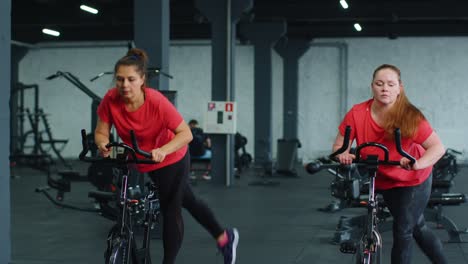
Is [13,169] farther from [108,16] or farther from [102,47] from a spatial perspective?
[102,47]

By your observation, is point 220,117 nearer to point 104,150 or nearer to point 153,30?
point 153,30

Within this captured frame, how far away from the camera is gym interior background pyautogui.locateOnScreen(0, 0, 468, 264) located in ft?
59.3

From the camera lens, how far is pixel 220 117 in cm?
1182

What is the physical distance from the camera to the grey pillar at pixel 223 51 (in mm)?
→ 11961

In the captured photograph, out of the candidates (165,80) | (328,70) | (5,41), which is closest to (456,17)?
(328,70)

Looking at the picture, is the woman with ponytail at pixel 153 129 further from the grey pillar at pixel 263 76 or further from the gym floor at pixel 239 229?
the grey pillar at pixel 263 76

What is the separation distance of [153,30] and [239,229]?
214cm

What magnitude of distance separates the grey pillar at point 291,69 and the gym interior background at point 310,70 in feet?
0.69

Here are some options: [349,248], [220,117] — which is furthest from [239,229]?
[220,117]

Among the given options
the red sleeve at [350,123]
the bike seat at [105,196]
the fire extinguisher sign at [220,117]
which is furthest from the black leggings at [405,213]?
the fire extinguisher sign at [220,117]

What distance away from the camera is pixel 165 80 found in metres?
7.25

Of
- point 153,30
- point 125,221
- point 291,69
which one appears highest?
point 291,69

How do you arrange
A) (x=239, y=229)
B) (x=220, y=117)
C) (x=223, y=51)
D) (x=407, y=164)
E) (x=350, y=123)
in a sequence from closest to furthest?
(x=407, y=164)
(x=350, y=123)
(x=239, y=229)
(x=220, y=117)
(x=223, y=51)

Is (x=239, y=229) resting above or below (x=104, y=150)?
below
